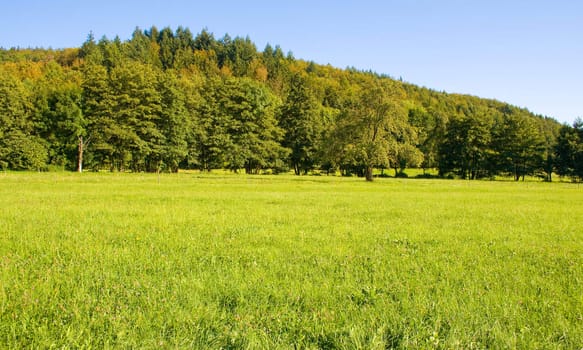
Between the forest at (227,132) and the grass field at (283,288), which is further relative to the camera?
the forest at (227,132)

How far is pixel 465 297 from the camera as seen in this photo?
18.9 feet

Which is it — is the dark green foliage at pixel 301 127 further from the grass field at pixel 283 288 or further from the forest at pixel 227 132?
the grass field at pixel 283 288

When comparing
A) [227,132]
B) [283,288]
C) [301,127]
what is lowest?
[283,288]

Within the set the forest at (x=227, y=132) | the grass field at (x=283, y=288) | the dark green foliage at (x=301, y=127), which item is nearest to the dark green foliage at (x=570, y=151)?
the forest at (x=227, y=132)

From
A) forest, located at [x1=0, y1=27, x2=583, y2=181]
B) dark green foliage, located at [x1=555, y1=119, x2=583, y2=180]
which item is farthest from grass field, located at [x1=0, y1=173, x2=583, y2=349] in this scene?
dark green foliage, located at [x1=555, y1=119, x2=583, y2=180]

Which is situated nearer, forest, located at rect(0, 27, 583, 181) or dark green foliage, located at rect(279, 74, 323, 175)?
forest, located at rect(0, 27, 583, 181)

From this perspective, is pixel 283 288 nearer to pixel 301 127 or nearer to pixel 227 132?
pixel 227 132

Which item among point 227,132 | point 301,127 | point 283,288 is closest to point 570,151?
point 301,127

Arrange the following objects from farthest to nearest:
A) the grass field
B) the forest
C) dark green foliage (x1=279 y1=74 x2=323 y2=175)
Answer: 1. dark green foliage (x1=279 y1=74 x2=323 y2=175)
2. the forest
3. the grass field

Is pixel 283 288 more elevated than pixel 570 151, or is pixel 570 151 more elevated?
pixel 570 151

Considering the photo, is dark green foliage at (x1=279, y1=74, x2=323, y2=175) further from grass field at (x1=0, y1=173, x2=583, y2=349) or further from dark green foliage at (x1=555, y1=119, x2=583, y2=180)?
grass field at (x1=0, y1=173, x2=583, y2=349)

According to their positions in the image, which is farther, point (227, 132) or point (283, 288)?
point (227, 132)

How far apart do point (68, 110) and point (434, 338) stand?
80.0 m

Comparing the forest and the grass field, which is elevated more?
the forest
